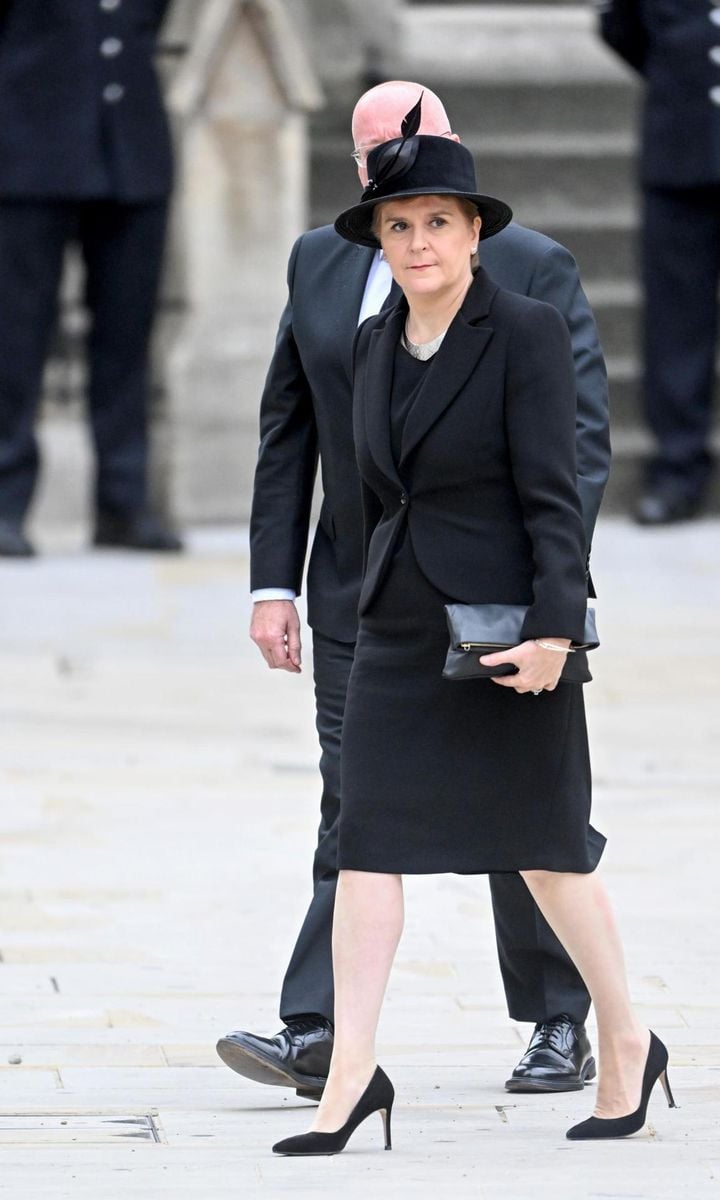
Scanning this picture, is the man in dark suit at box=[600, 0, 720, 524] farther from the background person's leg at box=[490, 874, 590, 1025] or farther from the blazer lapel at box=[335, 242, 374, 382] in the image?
the background person's leg at box=[490, 874, 590, 1025]

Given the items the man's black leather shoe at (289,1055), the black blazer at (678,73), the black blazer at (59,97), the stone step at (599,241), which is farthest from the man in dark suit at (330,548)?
the stone step at (599,241)

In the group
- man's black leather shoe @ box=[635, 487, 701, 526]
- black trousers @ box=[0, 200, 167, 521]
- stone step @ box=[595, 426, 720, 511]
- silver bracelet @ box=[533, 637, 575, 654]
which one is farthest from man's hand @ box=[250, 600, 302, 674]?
stone step @ box=[595, 426, 720, 511]

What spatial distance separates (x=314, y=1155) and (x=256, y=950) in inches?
51.6

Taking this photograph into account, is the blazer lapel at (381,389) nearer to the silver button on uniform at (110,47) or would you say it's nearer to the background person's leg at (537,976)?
the background person's leg at (537,976)

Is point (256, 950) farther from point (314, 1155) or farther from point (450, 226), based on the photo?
point (450, 226)

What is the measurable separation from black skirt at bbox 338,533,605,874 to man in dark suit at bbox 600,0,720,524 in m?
5.76

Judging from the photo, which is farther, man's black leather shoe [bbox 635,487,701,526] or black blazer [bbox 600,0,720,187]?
man's black leather shoe [bbox 635,487,701,526]

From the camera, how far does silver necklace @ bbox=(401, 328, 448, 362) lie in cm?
419

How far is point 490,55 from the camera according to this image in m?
11.5

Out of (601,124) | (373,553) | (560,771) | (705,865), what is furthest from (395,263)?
(601,124)

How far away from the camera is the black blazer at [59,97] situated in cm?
912

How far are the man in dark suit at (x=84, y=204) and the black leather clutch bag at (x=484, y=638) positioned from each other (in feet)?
17.2

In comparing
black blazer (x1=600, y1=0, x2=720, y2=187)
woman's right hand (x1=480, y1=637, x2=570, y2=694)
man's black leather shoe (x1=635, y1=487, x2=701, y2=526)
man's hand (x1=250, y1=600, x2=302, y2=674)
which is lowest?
man's black leather shoe (x1=635, y1=487, x2=701, y2=526)

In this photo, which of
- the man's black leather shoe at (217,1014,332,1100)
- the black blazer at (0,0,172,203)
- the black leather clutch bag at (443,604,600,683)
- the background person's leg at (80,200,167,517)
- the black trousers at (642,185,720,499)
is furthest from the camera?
the black trousers at (642,185,720,499)
